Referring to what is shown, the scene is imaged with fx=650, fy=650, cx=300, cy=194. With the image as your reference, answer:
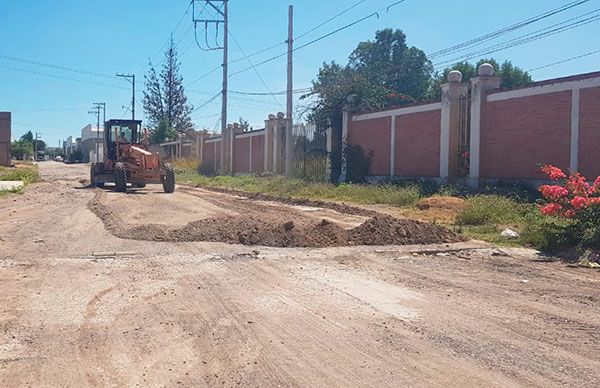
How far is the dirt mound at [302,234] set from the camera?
45.0 feet

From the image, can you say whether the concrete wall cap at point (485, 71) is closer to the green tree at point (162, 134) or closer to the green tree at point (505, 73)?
Answer: the green tree at point (505, 73)

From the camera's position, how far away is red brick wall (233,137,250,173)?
50.4 meters

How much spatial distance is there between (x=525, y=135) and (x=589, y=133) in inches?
107

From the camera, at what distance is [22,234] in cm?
1492

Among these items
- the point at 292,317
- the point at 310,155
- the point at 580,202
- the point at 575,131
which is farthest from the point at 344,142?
the point at 292,317

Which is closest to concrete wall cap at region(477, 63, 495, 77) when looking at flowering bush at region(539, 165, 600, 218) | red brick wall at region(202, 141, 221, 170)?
flowering bush at region(539, 165, 600, 218)

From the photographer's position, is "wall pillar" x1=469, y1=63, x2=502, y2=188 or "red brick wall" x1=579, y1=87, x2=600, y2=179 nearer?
"red brick wall" x1=579, y1=87, x2=600, y2=179

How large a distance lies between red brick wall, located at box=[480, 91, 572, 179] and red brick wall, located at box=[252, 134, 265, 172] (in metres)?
24.6

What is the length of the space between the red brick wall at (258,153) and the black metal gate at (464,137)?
22.6 m

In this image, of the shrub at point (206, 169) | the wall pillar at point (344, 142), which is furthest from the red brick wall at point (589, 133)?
the shrub at point (206, 169)

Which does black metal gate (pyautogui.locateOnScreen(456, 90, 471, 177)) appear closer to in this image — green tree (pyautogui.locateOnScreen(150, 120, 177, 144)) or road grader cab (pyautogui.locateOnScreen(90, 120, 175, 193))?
road grader cab (pyautogui.locateOnScreen(90, 120, 175, 193))

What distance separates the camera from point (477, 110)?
2411 cm

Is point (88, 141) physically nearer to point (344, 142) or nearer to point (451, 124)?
point (344, 142)

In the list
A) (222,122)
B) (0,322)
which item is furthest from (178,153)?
(0,322)
